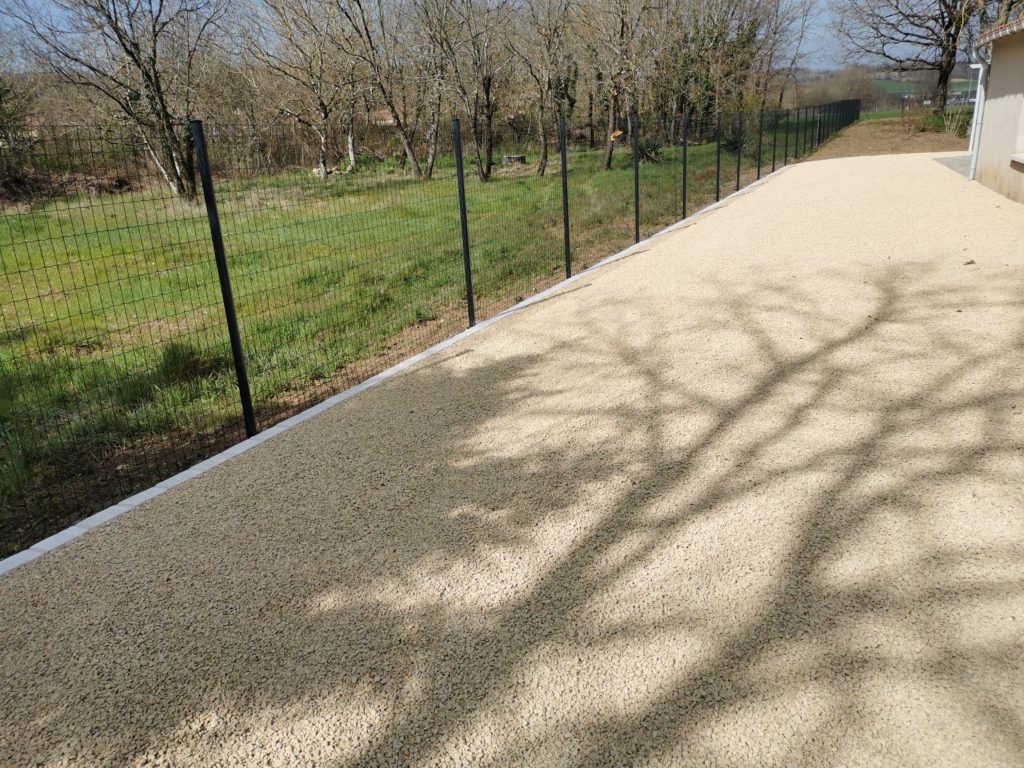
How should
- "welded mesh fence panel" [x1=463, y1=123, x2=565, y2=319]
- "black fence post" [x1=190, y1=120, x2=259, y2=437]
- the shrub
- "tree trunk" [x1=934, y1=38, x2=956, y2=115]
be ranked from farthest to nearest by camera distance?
"tree trunk" [x1=934, y1=38, x2=956, y2=115] < the shrub < "welded mesh fence panel" [x1=463, y1=123, x2=565, y2=319] < "black fence post" [x1=190, y1=120, x2=259, y2=437]

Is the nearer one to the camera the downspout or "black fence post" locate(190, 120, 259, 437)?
"black fence post" locate(190, 120, 259, 437)

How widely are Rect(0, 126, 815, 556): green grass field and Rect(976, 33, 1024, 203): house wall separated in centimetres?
634

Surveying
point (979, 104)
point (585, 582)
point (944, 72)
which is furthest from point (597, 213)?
point (944, 72)

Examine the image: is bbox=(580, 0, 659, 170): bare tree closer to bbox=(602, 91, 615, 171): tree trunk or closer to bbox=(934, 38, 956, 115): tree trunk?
bbox=(602, 91, 615, 171): tree trunk

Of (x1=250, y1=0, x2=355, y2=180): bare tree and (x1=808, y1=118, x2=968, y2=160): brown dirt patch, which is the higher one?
(x1=250, y1=0, x2=355, y2=180): bare tree

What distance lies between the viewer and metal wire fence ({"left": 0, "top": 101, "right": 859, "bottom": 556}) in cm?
397

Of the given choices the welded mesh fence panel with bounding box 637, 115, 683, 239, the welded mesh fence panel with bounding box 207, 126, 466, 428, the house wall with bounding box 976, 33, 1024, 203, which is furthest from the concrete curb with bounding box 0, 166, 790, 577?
the house wall with bounding box 976, 33, 1024, 203

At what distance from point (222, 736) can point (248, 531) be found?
1336 millimetres

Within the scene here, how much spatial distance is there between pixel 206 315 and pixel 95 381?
307 centimetres

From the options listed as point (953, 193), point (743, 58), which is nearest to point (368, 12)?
point (743, 58)

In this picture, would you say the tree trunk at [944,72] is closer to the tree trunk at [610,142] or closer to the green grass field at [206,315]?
the tree trunk at [610,142]

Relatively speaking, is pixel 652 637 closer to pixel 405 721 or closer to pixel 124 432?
pixel 405 721

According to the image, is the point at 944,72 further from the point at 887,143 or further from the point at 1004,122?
the point at 1004,122

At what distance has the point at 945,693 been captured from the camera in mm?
2145
